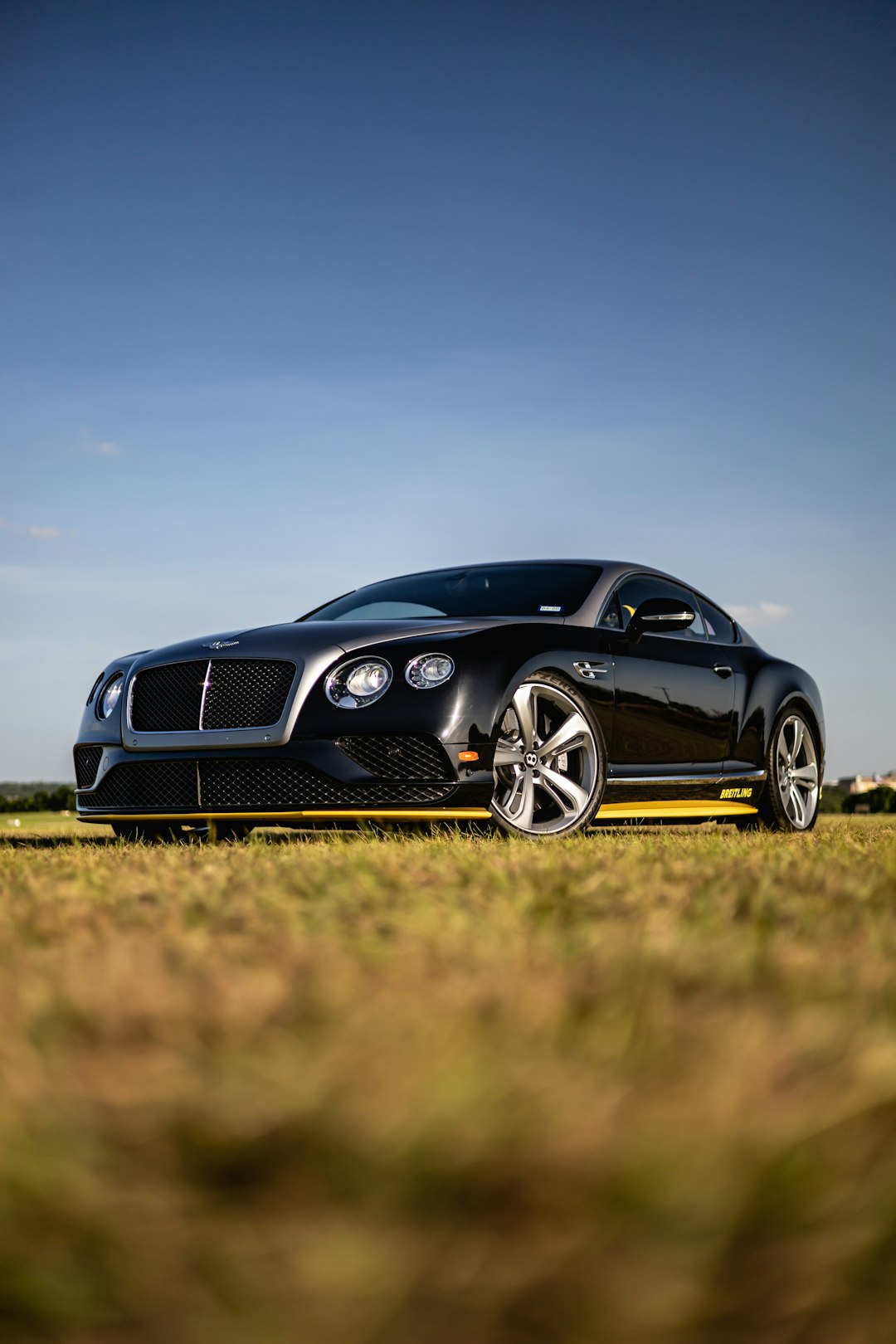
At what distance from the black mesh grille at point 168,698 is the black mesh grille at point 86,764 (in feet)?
1.13

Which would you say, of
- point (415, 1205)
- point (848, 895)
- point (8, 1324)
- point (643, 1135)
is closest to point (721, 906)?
point (848, 895)

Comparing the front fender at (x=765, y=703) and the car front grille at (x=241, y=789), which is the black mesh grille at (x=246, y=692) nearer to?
the car front grille at (x=241, y=789)

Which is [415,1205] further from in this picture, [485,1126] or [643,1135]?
[643,1135]

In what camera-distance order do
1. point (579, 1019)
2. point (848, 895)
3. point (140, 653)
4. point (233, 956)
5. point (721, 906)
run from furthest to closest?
point (140, 653)
point (848, 895)
point (721, 906)
point (233, 956)
point (579, 1019)

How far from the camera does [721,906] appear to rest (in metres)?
2.41

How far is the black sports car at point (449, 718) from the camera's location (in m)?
5.12

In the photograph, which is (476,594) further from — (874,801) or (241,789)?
(874,801)

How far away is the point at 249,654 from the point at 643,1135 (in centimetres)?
448

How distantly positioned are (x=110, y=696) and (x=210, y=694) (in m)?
0.81

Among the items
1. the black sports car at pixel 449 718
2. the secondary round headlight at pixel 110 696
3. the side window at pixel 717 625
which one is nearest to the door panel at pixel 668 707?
the black sports car at pixel 449 718

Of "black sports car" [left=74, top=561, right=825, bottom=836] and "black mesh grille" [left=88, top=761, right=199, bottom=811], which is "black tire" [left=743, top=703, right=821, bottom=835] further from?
"black mesh grille" [left=88, top=761, right=199, bottom=811]

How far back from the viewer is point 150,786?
567 centimetres

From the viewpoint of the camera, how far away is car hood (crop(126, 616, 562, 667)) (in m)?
5.36

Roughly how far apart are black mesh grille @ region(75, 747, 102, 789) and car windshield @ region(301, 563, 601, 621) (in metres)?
1.56
